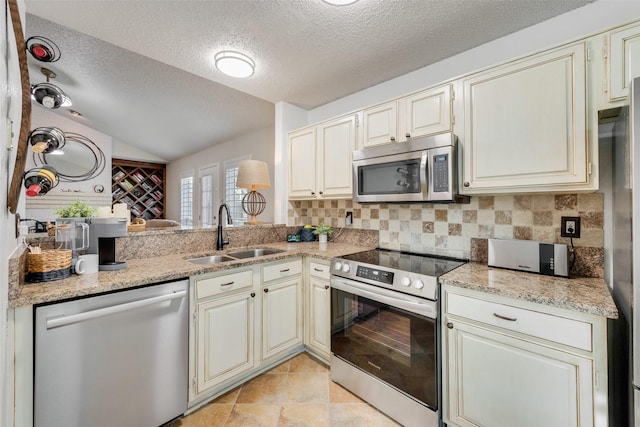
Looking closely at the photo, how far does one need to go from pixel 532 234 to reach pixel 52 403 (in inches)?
98.0

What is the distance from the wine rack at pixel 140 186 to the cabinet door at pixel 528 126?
6.35 m

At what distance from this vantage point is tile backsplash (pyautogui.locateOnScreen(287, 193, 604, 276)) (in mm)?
1419

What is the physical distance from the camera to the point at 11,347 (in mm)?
1001

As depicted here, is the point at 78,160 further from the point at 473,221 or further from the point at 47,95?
the point at 473,221

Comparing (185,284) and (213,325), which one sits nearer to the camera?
(185,284)

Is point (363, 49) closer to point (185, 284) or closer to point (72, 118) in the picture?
point (185, 284)

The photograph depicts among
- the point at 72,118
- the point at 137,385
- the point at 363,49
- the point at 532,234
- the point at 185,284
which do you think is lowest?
the point at 137,385

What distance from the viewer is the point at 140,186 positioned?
19.6ft

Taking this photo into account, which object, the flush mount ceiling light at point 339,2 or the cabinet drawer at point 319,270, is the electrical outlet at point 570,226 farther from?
the flush mount ceiling light at point 339,2

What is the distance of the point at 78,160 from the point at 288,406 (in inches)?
216

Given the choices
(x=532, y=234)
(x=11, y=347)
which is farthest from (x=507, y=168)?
(x=11, y=347)

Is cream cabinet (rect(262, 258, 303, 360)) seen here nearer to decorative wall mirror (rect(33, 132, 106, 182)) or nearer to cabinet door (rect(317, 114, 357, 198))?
cabinet door (rect(317, 114, 357, 198))

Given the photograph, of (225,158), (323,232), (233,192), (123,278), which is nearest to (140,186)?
(225,158)

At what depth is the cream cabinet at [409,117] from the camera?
1.67 m
